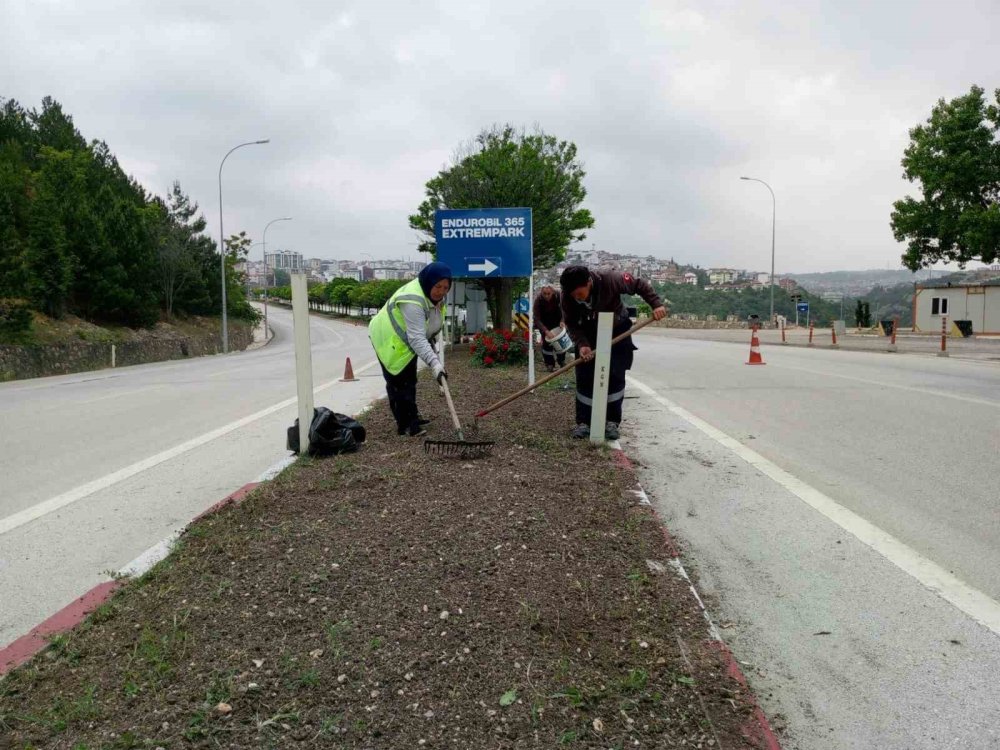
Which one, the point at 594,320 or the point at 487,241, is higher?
the point at 487,241

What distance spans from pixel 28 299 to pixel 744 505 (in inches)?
1119

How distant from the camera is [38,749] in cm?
211

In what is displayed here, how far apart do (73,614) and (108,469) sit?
12.1ft

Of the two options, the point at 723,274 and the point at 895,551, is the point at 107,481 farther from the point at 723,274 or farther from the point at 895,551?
the point at 723,274

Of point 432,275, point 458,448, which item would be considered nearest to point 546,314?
point 432,275

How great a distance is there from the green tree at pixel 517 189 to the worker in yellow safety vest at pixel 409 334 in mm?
14213

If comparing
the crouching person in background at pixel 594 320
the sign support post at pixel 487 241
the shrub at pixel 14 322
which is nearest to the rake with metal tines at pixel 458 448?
the crouching person in background at pixel 594 320

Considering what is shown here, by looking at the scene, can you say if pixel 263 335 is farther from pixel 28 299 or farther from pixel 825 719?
pixel 825 719

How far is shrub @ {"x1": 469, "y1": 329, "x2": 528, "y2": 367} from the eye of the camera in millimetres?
14688

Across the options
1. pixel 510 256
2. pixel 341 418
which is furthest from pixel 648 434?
pixel 510 256

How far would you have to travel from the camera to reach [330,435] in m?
5.95

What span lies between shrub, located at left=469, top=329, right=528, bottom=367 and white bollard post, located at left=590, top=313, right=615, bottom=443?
836 cm

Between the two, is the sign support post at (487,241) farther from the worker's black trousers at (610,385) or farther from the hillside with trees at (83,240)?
the hillside with trees at (83,240)

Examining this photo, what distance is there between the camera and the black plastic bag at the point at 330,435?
587 cm
